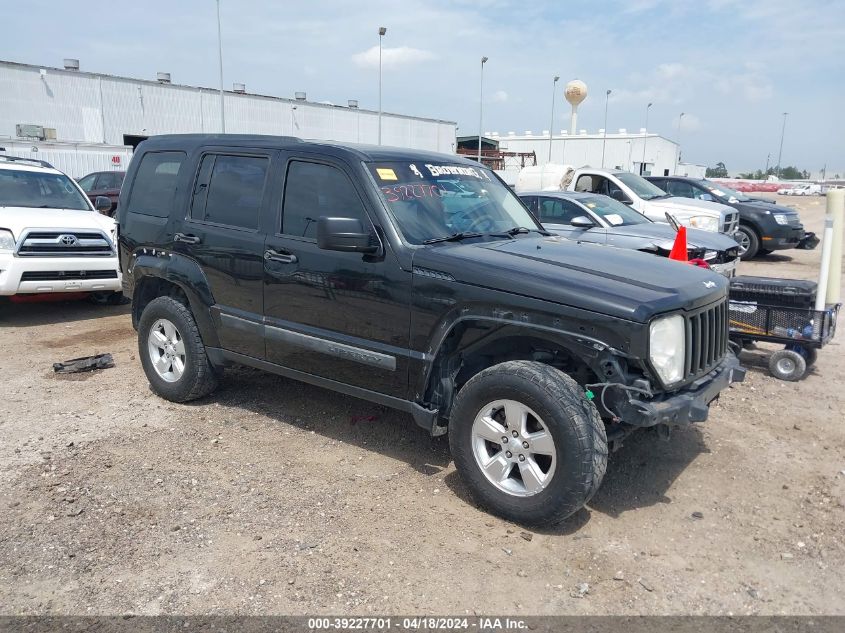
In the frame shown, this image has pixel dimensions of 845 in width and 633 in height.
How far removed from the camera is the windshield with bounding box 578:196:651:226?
960cm

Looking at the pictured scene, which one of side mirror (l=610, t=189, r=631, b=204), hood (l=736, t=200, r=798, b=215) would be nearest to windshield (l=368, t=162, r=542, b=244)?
side mirror (l=610, t=189, r=631, b=204)

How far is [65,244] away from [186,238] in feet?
12.8

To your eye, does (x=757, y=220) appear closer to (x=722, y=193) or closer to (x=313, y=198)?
(x=722, y=193)

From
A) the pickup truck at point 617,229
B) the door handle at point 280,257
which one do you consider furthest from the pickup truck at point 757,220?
the door handle at point 280,257

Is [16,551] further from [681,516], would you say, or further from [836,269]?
[836,269]

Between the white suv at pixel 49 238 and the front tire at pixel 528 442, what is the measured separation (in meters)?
5.21

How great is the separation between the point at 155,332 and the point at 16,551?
7.82 ft

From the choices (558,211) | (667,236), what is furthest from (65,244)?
(667,236)

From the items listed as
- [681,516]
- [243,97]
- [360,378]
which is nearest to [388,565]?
[360,378]

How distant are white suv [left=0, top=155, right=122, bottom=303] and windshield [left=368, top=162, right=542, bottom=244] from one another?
419 centimetres

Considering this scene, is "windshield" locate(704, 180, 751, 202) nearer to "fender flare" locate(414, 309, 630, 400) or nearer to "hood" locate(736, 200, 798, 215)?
"hood" locate(736, 200, 798, 215)

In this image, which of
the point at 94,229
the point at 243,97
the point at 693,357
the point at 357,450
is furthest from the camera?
the point at 243,97

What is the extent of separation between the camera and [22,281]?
7.84 meters

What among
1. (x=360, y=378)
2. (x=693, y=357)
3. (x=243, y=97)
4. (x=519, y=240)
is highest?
(x=243, y=97)
